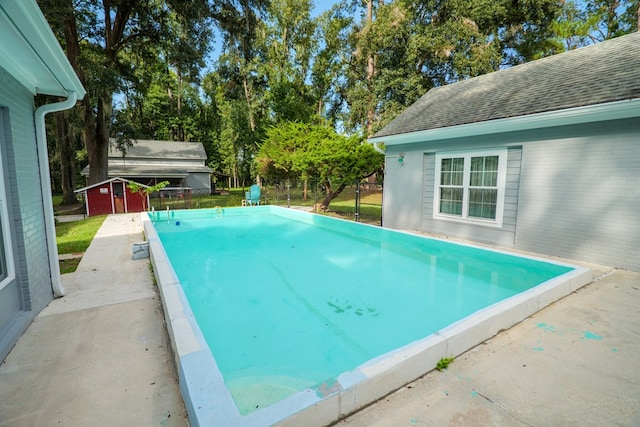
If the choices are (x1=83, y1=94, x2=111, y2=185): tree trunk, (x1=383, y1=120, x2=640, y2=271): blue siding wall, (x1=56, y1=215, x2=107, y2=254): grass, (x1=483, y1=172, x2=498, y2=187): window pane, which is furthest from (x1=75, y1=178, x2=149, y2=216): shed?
(x1=483, y1=172, x2=498, y2=187): window pane

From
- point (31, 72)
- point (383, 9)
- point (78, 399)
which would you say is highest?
point (383, 9)

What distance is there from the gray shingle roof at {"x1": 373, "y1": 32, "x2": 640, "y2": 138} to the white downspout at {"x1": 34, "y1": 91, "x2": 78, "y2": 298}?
7082 mm

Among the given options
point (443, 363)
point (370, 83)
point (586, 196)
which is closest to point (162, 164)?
point (370, 83)

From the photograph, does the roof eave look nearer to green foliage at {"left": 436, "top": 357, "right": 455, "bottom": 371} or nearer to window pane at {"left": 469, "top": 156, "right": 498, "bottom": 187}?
window pane at {"left": 469, "top": 156, "right": 498, "bottom": 187}

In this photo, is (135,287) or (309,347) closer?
(309,347)

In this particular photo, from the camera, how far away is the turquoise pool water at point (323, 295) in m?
3.33

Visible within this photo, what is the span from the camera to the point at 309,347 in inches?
143

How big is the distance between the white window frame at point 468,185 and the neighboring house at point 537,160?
2cm

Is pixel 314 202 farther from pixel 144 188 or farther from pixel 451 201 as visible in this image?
pixel 451 201

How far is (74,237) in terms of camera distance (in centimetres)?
860

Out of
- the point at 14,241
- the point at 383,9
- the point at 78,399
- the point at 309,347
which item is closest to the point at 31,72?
the point at 14,241

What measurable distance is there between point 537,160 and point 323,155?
23.7 ft

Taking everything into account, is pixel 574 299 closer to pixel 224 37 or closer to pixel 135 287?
pixel 135 287

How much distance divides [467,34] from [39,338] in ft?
70.3
